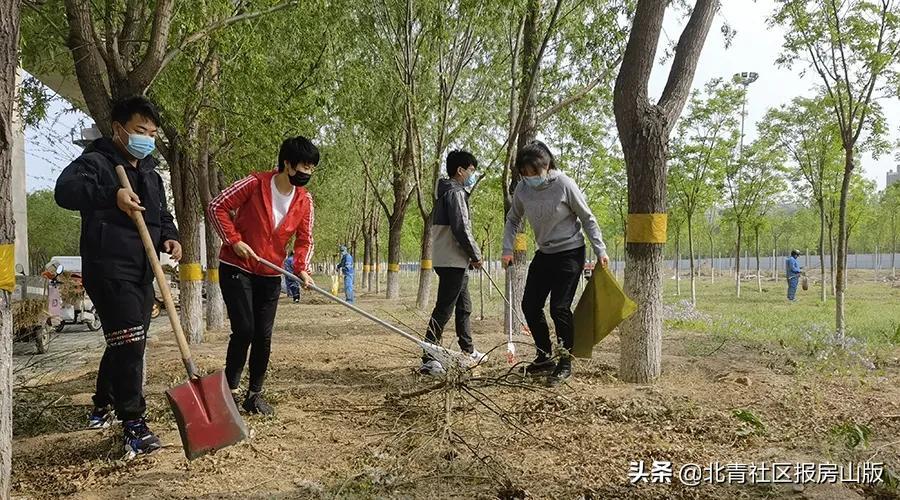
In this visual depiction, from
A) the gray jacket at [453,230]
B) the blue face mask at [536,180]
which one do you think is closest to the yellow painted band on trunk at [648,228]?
the blue face mask at [536,180]

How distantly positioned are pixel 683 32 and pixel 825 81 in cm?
554

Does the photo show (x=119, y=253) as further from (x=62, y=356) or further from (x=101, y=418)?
(x=62, y=356)

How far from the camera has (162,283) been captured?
302 centimetres

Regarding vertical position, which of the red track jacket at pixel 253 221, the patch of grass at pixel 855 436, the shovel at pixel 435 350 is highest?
the red track jacket at pixel 253 221

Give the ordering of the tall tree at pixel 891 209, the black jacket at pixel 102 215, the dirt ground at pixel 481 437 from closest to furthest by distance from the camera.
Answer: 1. the dirt ground at pixel 481 437
2. the black jacket at pixel 102 215
3. the tall tree at pixel 891 209

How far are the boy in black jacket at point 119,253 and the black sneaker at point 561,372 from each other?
2.68 metres

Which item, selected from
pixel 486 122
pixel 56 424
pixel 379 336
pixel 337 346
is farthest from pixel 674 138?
pixel 56 424

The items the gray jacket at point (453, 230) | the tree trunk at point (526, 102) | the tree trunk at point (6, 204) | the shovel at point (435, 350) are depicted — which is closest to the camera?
the tree trunk at point (6, 204)

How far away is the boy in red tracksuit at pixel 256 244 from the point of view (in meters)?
3.73

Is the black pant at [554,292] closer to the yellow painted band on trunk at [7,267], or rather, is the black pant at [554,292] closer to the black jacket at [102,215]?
the black jacket at [102,215]

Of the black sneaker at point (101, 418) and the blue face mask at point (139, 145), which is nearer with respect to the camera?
the blue face mask at point (139, 145)

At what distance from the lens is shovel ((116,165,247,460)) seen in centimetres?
273

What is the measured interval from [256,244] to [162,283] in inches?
32.7

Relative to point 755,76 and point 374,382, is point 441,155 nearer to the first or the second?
point 374,382
